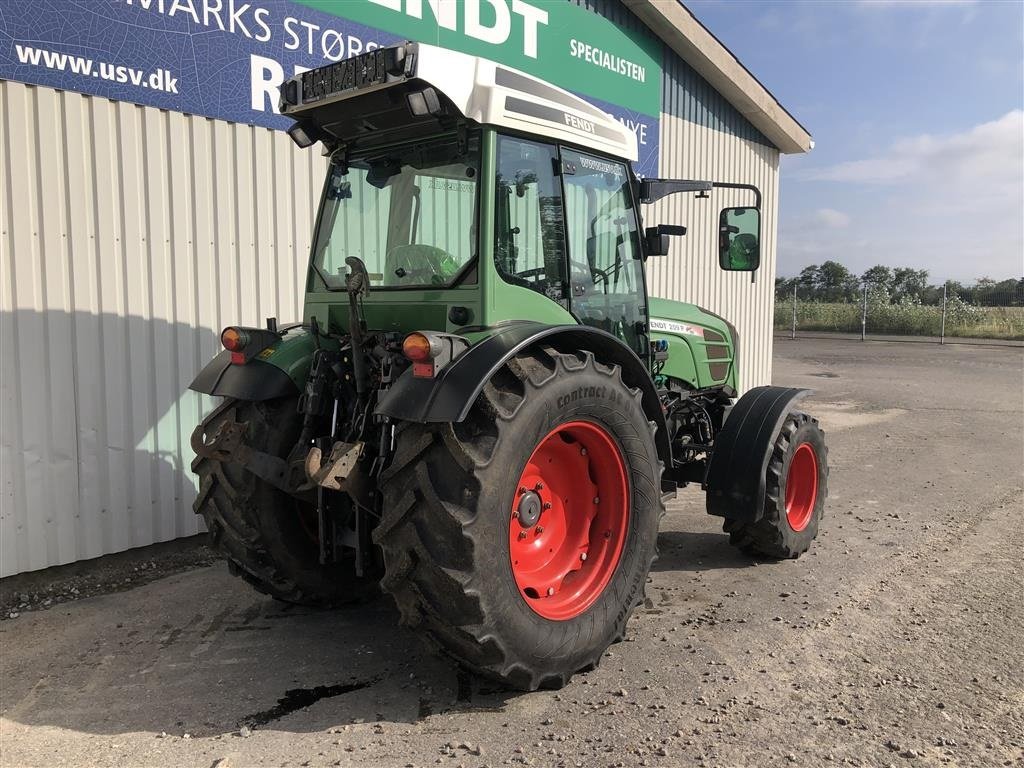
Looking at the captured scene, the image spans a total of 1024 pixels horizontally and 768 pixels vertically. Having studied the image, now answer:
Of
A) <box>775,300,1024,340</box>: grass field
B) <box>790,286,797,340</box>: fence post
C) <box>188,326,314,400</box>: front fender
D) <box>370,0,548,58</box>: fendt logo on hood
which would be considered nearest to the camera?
<box>188,326,314,400</box>: front fender

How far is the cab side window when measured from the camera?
356 centimetres

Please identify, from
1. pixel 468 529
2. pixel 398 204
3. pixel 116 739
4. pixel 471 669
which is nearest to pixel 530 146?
pixel 398 204

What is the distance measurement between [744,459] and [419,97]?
300 cm

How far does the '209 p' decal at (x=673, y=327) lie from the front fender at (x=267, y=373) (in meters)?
2.33

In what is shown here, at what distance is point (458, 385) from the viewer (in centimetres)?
298

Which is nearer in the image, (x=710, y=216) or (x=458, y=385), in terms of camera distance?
(x=458, y=385)

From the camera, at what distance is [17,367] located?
15.1 ft

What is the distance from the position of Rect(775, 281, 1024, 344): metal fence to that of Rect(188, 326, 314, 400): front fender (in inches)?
1079

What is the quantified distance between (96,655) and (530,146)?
341 centimetres

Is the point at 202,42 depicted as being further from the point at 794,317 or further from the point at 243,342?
the point at 794,317

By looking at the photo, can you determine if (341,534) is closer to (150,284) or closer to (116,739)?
(116,739)

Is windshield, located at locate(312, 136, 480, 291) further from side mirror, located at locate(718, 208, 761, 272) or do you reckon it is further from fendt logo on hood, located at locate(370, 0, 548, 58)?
fendt logo on hood, located at locate(370, 0, 548, 58)

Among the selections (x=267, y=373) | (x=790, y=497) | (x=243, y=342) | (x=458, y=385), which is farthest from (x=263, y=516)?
(x=790, y=497)

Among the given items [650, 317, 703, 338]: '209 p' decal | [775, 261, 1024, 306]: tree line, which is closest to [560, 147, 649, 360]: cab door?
[650, 317, 703, 338]: '209 p' decal
